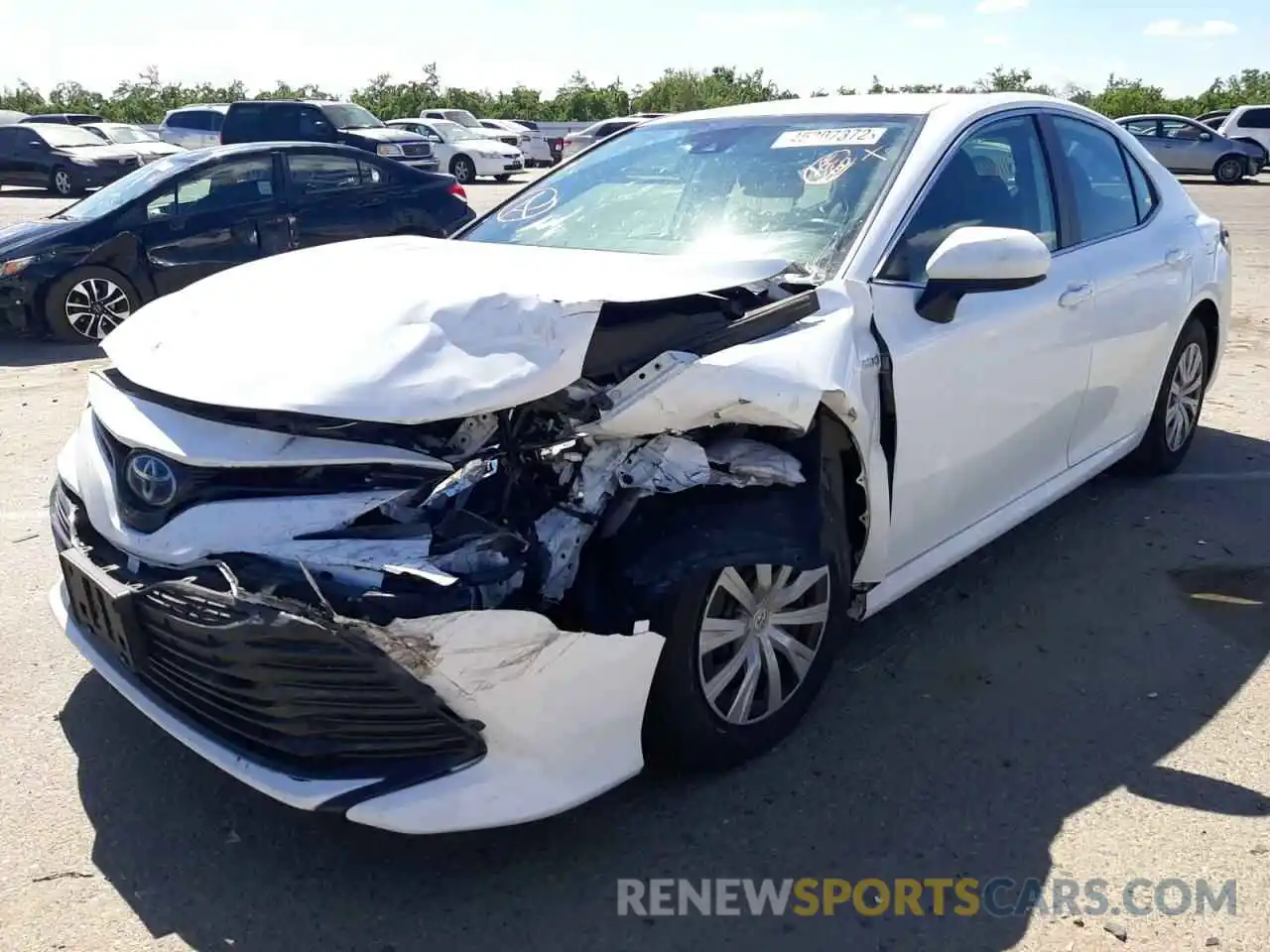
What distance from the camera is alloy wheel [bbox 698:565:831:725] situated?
2.87 meters

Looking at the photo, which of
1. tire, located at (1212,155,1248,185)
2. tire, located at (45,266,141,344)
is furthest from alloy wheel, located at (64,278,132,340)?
tire, located at (1212,155,1248,185)

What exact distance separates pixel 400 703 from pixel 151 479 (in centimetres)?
85

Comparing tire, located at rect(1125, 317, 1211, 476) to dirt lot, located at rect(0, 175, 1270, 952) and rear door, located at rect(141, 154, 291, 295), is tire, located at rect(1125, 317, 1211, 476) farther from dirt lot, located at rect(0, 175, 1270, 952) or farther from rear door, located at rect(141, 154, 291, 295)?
rear door, located at rect(141, 154, 291, 295)

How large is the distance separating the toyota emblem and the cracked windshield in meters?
1.66

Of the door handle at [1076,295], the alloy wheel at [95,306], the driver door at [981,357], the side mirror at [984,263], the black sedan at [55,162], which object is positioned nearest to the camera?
the side mirror at [984,263]

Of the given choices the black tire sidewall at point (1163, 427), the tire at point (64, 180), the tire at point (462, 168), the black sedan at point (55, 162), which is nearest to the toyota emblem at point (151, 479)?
the black tire sidewall at point (1163, 427)

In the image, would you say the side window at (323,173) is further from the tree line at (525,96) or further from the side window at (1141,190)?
the tree line at (525,96)

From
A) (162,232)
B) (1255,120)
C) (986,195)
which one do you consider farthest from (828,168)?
(1255,120)

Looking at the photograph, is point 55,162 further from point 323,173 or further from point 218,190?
point 218,190

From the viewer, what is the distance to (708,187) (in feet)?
12.8

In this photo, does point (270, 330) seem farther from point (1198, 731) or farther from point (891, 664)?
point (1198, 731)

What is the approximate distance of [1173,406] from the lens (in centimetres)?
522

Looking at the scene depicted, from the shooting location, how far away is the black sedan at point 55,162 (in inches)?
881

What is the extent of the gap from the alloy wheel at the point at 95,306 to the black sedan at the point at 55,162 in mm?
15184
